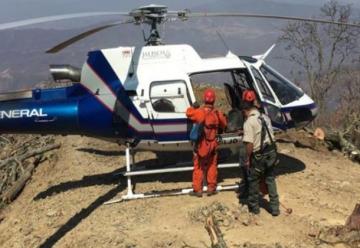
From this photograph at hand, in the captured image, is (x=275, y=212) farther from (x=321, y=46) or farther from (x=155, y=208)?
(x=321, y=46)

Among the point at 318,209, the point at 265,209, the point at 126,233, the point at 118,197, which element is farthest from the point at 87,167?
the point at 318,209

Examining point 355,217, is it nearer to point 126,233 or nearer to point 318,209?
point 318,209

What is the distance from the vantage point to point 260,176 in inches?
347

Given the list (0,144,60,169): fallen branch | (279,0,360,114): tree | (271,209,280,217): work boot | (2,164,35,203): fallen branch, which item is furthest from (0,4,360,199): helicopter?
(279,0,360,114): tree

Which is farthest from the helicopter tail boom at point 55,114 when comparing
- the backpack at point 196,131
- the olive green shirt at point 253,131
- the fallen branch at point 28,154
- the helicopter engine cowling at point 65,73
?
the fallen branch at point 28,154

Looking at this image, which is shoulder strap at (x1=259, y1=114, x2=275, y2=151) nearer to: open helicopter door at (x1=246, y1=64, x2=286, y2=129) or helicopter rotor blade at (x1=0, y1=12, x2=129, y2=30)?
open helicopter door at (x1=246, y1=64, x2=286, y2=129)

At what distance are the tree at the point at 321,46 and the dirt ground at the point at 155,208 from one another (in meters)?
24.8

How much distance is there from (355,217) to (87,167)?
612cm

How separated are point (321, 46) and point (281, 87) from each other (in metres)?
28.7

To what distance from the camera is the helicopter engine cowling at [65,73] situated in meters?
9.94

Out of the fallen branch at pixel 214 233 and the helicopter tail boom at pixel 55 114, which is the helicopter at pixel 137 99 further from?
the fallen branch at pixel 214 233

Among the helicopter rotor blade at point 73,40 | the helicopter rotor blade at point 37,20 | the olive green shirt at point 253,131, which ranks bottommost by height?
the olive green shirt at point 253,131

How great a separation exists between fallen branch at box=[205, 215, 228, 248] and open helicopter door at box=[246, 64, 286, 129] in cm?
264

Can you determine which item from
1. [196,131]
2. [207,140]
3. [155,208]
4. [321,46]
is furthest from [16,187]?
[321,46]
